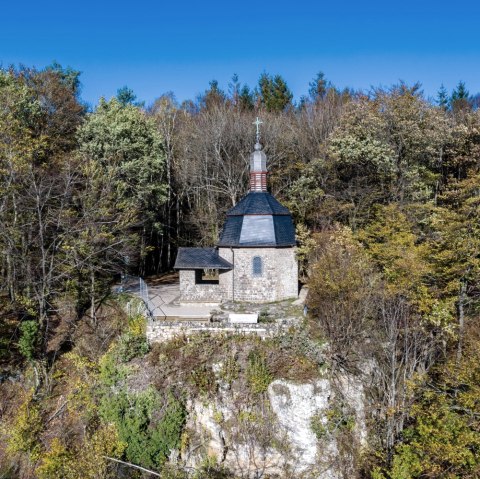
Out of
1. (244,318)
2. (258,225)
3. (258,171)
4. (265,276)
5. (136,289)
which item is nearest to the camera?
(244,318)

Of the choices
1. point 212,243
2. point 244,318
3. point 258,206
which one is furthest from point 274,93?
point 244,318

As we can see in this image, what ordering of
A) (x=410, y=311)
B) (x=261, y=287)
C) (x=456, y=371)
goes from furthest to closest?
1. (x=261, y=287)
2. (x=410, y=311)
3. (x=456, y=371)

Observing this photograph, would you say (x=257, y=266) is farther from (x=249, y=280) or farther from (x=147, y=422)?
(x=147, y=422)

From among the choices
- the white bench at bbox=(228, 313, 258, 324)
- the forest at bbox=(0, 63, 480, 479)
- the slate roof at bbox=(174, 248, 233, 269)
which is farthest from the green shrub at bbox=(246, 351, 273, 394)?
the slate roof at bbox=(174, 248, 233, 269)

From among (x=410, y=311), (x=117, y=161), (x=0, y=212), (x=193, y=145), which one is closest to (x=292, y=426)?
(x=410, y=311)

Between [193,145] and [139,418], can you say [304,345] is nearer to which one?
[139,418]
